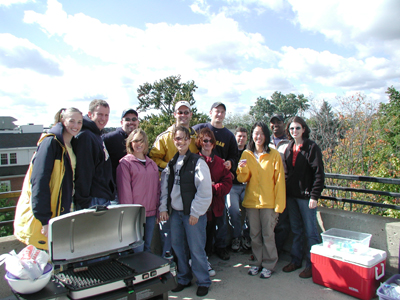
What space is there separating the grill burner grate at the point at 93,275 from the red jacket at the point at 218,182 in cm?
176

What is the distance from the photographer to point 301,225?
3799 mm

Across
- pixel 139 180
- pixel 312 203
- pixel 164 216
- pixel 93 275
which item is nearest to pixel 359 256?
pixel 312 203

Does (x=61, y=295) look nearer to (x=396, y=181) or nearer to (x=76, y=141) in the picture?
(x=76, y=141)

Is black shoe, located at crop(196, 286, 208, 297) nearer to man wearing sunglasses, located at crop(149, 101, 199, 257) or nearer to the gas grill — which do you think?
man wearing sunglasses, located at crop(149, 101, 199, 257)

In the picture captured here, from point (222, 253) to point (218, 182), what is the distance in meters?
1.23

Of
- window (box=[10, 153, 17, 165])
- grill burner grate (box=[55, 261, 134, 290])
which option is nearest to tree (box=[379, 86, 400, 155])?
grill burner grate (box=[55, 261, 134, 290])

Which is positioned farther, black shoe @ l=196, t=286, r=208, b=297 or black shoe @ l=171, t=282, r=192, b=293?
black shoe @ l=171, t=282, r=192, b=293

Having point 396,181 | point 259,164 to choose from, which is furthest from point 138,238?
point 396,181

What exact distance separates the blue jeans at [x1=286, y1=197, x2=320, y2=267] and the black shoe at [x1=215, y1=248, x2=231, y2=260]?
94cm

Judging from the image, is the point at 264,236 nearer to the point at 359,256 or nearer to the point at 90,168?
the point at 359,256

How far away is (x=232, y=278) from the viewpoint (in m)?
3.56

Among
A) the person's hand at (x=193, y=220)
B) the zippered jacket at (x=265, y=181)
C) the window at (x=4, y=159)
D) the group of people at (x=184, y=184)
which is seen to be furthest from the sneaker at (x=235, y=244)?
the window at (x=4, y=159)

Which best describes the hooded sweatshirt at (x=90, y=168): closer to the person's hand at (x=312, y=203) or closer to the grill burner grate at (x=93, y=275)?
the grill burner grate at (x=93, y=275)

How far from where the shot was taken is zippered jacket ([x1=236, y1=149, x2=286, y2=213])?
360 cm
